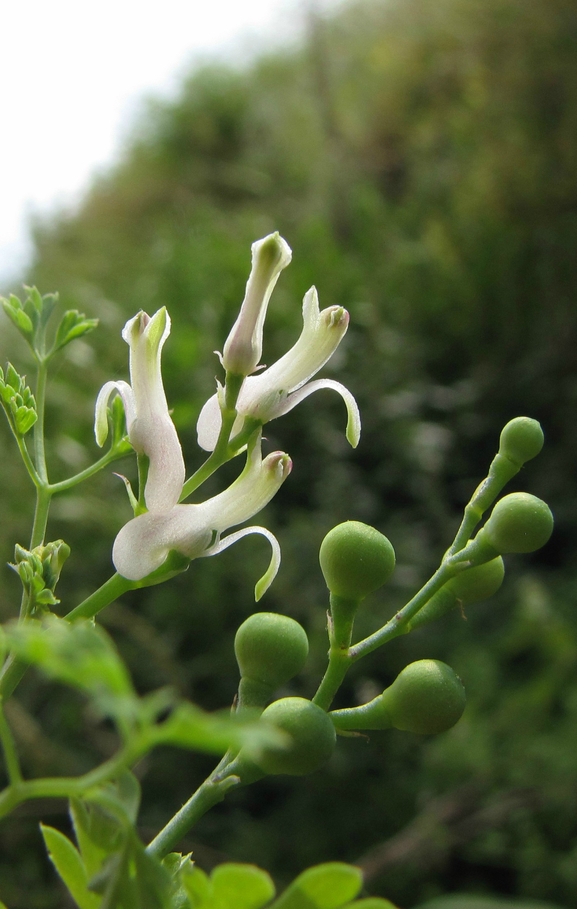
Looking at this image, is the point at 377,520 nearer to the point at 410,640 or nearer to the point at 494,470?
the point at 410,640

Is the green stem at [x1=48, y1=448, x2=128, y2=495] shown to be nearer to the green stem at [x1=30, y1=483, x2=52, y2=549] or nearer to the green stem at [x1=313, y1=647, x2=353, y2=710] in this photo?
the green stem at [x1=30, y1=483, x2=52, y2=549]

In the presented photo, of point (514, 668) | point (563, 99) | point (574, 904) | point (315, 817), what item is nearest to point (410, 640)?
point (514, 668)

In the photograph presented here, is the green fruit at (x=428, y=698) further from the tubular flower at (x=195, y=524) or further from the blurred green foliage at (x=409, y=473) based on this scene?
the blurred green foliage at (x=409, y=473)

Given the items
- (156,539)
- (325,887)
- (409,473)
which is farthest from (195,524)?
(409,473)

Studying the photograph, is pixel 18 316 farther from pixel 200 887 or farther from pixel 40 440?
pixel 200 887

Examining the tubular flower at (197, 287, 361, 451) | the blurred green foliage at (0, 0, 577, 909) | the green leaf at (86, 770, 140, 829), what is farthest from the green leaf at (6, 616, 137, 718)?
the blurred green foliage at (0, 0, 577, 909)

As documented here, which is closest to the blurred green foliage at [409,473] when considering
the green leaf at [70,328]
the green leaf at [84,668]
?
the green leaf at [70,328]
